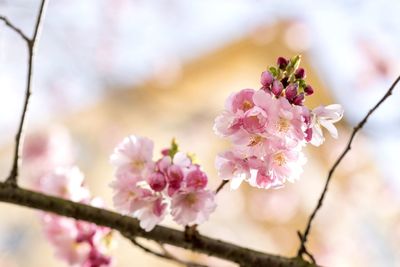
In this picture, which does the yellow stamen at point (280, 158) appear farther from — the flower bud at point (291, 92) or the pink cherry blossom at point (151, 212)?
the pink cherry blossom at point (151, 212)

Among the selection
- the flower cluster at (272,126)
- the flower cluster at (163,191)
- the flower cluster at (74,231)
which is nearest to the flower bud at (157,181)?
the flower cluster at (163,191)

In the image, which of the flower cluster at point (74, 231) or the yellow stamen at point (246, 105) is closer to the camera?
the yellow stamen at point (246, 105)

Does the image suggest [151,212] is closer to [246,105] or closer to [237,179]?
[237,179]

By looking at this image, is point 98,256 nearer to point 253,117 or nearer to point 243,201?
point 253,117

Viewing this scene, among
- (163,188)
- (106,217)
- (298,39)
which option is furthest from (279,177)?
(298,39)

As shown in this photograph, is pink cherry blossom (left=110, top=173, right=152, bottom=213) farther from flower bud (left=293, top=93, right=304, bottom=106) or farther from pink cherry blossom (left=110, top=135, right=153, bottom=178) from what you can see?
flower bud (left=293, top=93, right=304, bottom=106)

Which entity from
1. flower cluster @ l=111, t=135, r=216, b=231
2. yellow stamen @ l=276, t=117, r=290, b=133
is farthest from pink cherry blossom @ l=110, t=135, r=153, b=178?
yellow stamen @ l=276, t=117, r=290, b=133
